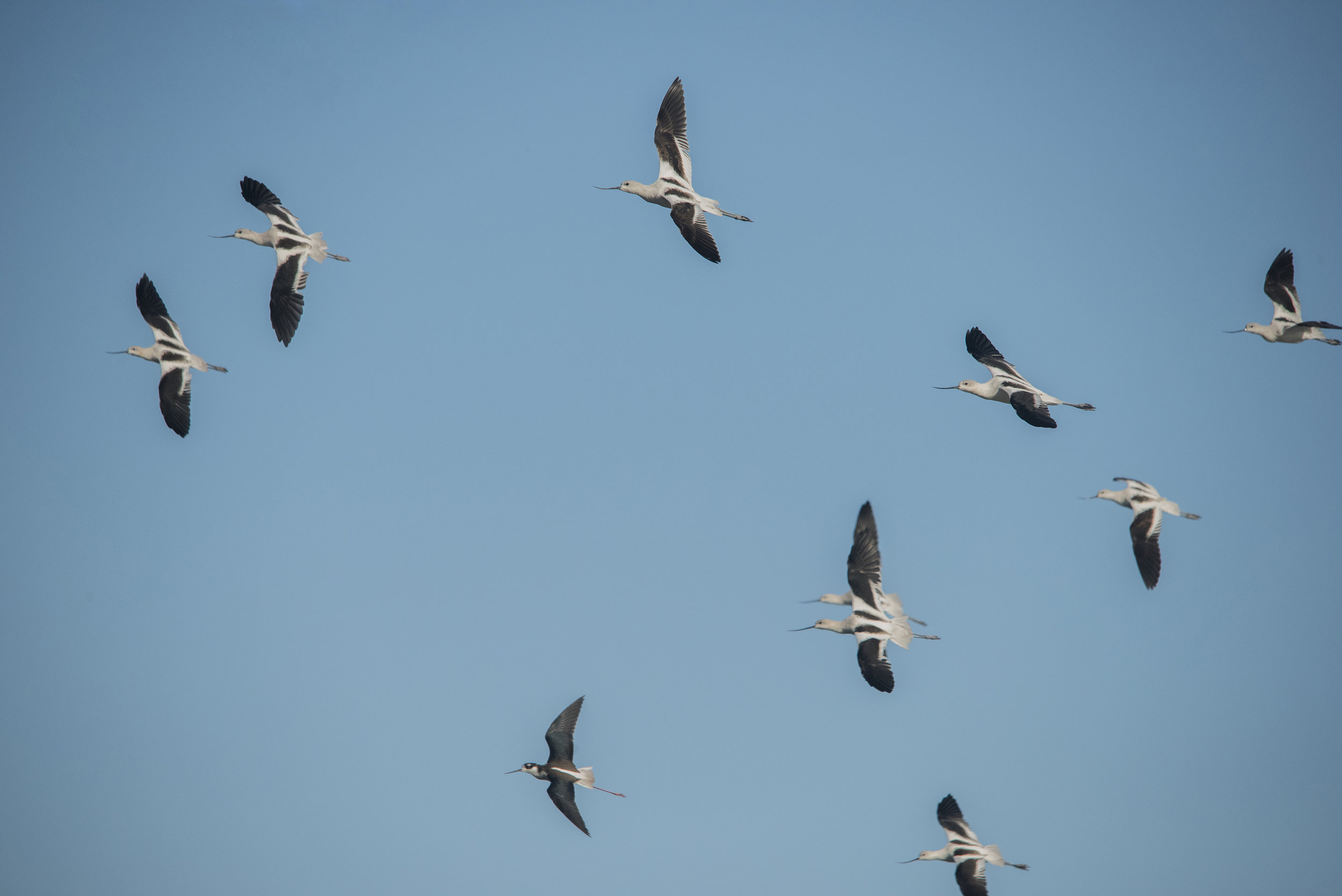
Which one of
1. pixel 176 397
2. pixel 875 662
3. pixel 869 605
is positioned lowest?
pixel 875 662

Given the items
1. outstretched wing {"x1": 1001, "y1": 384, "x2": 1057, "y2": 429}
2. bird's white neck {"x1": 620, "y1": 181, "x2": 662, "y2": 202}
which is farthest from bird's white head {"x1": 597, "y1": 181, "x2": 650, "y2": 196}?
outstretched wing {"x1": 1001, "y1": 384, "x2": 1057, "y2": 429}

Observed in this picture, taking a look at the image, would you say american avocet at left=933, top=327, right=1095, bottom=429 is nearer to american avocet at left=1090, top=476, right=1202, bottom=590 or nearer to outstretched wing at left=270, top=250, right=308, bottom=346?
american avocet at left=1090, top=476, right=1202, bottom=590

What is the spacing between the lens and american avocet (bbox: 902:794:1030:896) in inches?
1107

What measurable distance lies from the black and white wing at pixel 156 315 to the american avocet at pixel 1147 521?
25.0 m

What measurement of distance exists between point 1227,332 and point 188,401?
27.5m

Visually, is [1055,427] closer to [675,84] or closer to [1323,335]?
[1323,335]

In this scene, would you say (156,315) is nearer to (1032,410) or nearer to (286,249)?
(286,249)

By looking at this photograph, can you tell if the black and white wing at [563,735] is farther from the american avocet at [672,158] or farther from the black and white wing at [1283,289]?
the black and white wing at [1283,289]

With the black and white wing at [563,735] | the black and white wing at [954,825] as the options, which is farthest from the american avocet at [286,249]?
the black and white wing at [954,825]

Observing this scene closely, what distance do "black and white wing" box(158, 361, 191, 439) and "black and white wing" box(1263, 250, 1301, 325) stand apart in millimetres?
28536

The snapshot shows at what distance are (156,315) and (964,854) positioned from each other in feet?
82.9

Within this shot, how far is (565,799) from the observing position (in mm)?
27844

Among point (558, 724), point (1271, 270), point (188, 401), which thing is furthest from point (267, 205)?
point (1271, 270)

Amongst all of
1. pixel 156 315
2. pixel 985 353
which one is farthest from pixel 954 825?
pixel 156 315
